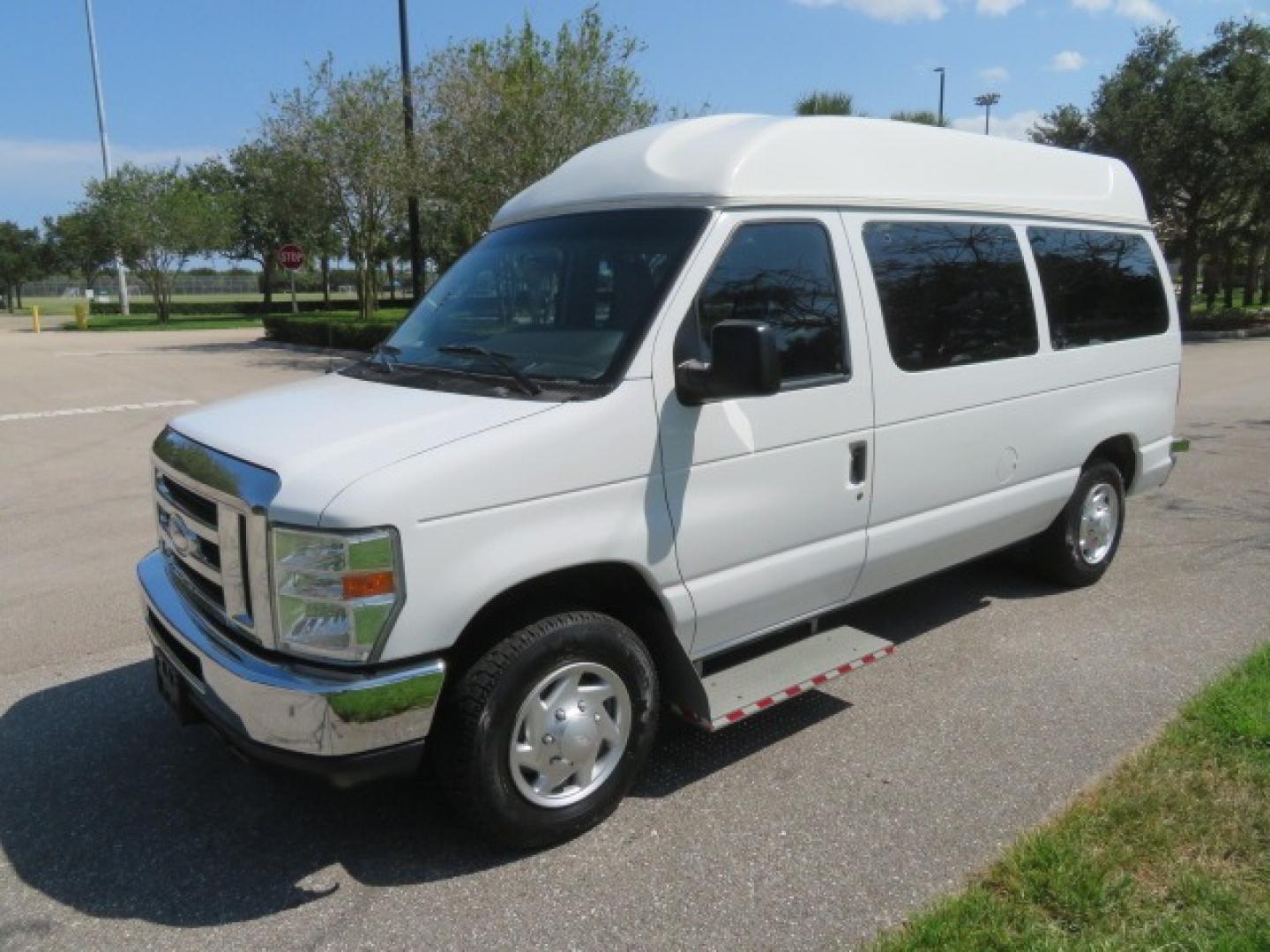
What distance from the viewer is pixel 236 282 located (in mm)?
91750

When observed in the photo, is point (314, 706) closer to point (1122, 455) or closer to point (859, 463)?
point (859, 463)

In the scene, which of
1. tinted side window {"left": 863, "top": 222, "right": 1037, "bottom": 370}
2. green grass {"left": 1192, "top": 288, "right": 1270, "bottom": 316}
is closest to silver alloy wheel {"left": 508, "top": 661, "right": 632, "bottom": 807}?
tinted side window {"left": 863, "top": 222, "right": 1037, "bottom": 370}

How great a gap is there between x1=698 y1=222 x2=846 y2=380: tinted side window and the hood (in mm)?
813

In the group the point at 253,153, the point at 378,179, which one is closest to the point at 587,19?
the point at 378,179

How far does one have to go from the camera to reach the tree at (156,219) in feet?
124

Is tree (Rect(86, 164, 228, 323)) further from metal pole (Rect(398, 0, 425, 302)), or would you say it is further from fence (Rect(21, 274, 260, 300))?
fence (Rect(21, 274, 260, 300))

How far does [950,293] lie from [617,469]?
2.03m

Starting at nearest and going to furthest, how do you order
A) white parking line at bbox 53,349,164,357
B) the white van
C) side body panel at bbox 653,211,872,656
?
the white van, side body panel at bbox 653,211,872,656, white parking line at bbox 53,349,164,357

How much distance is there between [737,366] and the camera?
3.04 meters

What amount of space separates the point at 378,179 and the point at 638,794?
66.9 feet

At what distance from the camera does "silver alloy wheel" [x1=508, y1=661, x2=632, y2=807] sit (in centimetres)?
308

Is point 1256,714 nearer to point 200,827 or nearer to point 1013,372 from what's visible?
point 1013,372

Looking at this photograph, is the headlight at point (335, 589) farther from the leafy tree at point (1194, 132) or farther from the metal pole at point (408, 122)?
the leafy tree at point (1194, 132)

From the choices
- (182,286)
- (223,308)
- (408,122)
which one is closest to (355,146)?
(408,122)
